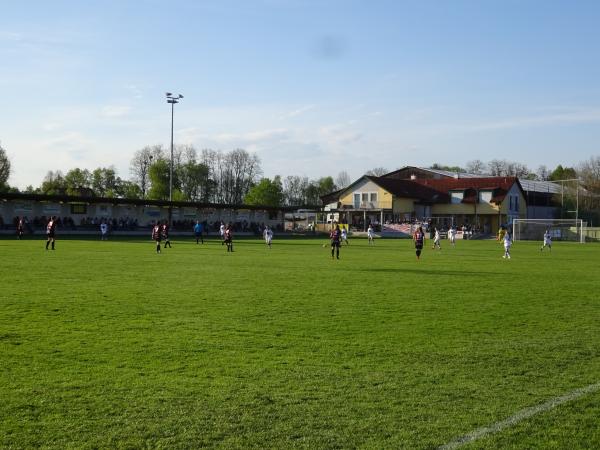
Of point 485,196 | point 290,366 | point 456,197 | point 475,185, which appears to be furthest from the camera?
point 475,185

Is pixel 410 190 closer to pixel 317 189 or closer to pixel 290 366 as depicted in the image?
pixel 317 189

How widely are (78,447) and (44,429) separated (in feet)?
2.04

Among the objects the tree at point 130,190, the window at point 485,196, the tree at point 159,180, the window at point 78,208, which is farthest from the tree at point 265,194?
the window at point 78,208

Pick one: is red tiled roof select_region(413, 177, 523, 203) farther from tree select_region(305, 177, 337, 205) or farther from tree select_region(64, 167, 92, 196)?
tree select_region(64, 167, 92, 196)

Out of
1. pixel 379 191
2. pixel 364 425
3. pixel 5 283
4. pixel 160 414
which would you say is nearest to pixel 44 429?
pixel 160 414

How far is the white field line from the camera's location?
5.86 meters

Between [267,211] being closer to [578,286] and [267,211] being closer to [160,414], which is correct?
[578,286]

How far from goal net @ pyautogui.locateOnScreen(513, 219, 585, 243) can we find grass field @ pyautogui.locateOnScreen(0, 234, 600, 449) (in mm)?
59175

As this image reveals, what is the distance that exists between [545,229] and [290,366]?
71569mm

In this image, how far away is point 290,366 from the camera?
854 cm

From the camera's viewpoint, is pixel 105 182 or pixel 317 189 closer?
pixel 105 182

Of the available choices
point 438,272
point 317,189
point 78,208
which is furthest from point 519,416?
point 317,189

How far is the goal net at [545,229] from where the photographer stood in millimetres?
71938

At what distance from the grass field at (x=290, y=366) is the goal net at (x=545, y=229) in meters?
59.2
